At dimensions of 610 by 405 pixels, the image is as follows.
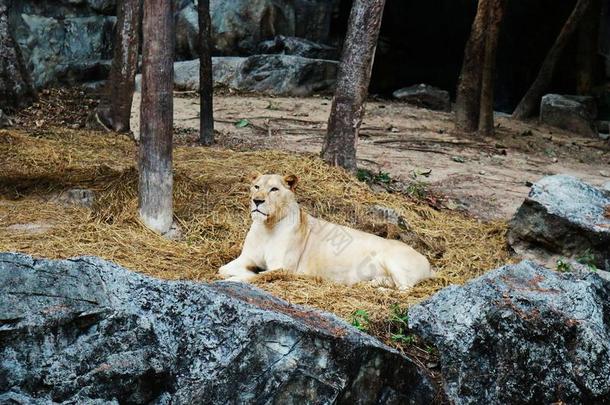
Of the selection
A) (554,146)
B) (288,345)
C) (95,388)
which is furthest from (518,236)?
(554,146)

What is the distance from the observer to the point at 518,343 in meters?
5.62

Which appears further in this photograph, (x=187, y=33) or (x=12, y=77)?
(x=187, y=33)

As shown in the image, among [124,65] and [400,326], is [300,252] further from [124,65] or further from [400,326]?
[124,65]

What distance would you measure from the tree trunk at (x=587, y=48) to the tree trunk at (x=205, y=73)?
10.2m

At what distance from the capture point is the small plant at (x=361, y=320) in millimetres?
6430

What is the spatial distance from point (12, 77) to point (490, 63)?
879 cm

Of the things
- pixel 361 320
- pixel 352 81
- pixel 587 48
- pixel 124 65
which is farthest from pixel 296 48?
pixel 361 320

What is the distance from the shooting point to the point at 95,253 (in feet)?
25.8

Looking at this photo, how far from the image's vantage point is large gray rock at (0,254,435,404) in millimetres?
4043

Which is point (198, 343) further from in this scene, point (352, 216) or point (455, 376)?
point (352, 216)

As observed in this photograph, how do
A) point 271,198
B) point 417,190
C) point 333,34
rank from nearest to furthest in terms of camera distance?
point 271,198 → point 417,190 → point 333,34

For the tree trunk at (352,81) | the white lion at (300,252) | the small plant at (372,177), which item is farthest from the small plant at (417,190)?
the white lion at (300,252)

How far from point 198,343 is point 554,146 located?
1310cm

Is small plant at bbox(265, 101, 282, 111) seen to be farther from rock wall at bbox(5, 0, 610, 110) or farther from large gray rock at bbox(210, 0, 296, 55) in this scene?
large gray rock at bbox(210, 0, 296, 55)
